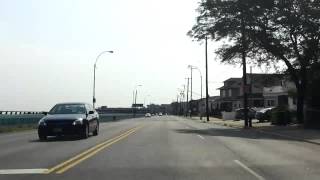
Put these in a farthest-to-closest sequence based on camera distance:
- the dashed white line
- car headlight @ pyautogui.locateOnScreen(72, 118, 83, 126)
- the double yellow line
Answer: car headlight @ pyautogui.locateOnScreen(72, 118, 83, 126)
the double yellow line
the dashed white line

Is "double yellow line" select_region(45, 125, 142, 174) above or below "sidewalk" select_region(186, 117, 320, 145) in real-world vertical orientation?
below

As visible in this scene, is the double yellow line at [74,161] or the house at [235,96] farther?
A: the house at [235,96]

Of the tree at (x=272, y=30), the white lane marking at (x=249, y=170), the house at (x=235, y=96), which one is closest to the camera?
the white lane marking at (x=249, y=170)

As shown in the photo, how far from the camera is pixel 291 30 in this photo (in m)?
43.6

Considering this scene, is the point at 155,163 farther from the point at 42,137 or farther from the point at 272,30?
the point at 272,30

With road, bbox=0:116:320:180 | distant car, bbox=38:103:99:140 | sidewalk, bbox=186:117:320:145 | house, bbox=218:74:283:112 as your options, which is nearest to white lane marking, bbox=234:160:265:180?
road, bbox=0:116:320:180

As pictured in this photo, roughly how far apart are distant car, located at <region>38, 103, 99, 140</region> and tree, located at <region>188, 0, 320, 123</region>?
1818 centimetres

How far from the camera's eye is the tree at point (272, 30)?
42.8m

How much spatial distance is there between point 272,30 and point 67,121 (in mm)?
21526

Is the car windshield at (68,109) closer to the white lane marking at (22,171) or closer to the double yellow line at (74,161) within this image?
the double yellow line at (74,161)

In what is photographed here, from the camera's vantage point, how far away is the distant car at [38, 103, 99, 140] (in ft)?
89.2

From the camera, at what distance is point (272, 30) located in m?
44.5

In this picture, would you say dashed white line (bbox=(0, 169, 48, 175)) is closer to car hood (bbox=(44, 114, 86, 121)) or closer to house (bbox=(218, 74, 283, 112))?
car hood (bbox=(44, 114, 86, 121))

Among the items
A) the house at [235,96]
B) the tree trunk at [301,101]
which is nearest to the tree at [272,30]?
the tree trunk at [301,101]
